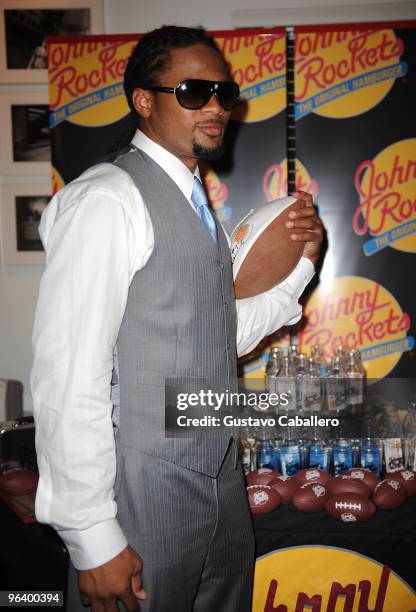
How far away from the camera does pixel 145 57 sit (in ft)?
3.34

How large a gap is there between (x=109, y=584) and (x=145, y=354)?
34 cm

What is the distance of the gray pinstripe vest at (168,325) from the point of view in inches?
33.5

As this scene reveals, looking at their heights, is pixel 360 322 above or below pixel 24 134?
below

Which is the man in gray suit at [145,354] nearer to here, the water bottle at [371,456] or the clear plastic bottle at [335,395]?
the water bottle at [371,456]

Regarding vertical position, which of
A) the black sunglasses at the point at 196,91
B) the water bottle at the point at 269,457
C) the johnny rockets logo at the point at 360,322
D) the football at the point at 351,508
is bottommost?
the football at the point at 351,508

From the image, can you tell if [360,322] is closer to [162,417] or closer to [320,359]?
[320,359]

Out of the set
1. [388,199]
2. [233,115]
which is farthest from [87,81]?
[388,199]

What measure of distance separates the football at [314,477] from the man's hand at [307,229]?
0.62 metres

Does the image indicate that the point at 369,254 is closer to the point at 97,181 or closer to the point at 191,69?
the point at 191,69

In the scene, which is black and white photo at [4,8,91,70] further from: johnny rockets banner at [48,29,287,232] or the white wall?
johnny rockets banner at [48,29,287,232]

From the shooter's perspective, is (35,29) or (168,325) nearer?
(168,325)

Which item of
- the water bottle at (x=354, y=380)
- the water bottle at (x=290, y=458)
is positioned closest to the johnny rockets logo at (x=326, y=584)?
the water bottle at (x=290, y=458)

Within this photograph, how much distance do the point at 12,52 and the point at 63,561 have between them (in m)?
2.33

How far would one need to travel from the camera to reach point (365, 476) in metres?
1.50
